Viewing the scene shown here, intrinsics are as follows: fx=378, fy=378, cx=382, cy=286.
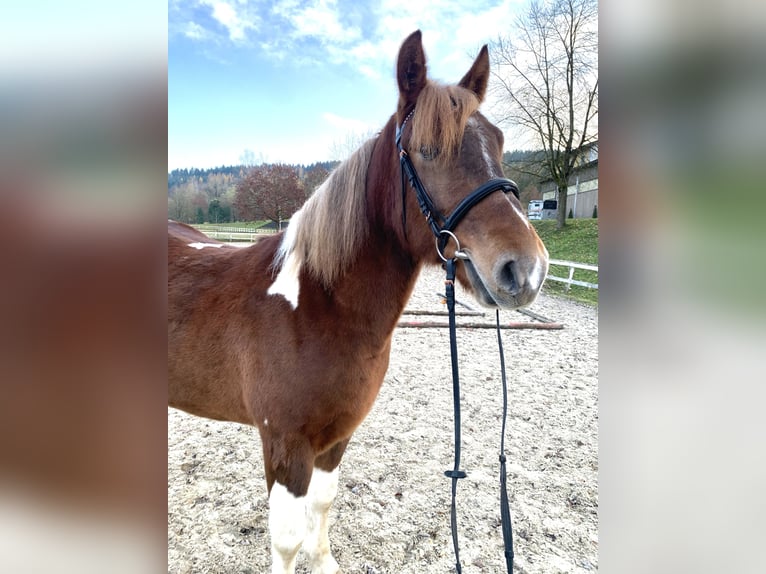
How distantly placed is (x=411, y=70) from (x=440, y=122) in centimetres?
30

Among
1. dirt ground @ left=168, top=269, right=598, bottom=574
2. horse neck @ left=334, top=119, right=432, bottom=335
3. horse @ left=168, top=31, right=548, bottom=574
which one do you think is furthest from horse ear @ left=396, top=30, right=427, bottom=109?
dirt ground @ left=168, top=269, right=598, bottom=574

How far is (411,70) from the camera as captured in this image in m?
1.48

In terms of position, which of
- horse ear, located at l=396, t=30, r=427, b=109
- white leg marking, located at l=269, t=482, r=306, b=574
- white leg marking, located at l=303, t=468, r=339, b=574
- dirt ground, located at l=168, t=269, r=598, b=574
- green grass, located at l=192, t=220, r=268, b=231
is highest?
green grass, located at l=192, t=220, r=268, b=231

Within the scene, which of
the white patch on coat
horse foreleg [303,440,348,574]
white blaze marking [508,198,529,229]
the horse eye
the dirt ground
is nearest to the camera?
white blaze marking [508,198,529,229]

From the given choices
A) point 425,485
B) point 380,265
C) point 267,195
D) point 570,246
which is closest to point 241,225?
point 267,195

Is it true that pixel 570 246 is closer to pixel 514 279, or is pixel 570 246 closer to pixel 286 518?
pixel 514 279

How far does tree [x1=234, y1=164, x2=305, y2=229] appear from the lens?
11883mm
